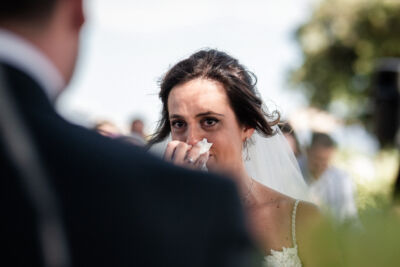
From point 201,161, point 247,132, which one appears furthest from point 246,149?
point 201,161

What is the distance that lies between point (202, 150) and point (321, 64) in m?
35.1

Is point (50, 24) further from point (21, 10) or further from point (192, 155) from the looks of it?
point (192, 155)

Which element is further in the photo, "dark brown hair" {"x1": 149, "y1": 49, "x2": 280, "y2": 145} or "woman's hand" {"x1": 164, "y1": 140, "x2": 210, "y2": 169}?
"dark brown hair" {"x1": 149, "y1": 49, "x2": 280, "y2": 145}

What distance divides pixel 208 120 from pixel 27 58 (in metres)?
2.33

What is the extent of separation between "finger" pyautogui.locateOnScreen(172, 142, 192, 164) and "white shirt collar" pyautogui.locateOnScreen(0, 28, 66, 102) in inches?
76.2

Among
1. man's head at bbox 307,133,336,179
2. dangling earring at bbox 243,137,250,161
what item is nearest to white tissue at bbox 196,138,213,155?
dangling earring at bbox 243,137,250,161

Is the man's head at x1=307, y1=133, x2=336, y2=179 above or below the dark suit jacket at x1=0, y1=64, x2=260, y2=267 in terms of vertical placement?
above

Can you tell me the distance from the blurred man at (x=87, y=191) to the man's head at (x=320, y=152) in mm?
5175

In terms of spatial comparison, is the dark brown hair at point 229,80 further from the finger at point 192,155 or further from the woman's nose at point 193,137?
the finger at point 192,155

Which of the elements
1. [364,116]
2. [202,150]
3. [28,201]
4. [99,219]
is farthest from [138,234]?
[364,116]

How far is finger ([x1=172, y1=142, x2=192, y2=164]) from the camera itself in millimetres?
3137

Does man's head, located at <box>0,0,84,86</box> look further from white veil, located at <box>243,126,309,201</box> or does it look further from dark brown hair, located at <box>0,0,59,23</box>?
white veil, located at <box>243,126,309,201</box>

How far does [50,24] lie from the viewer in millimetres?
1215

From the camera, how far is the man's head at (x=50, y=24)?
3.87 ft
